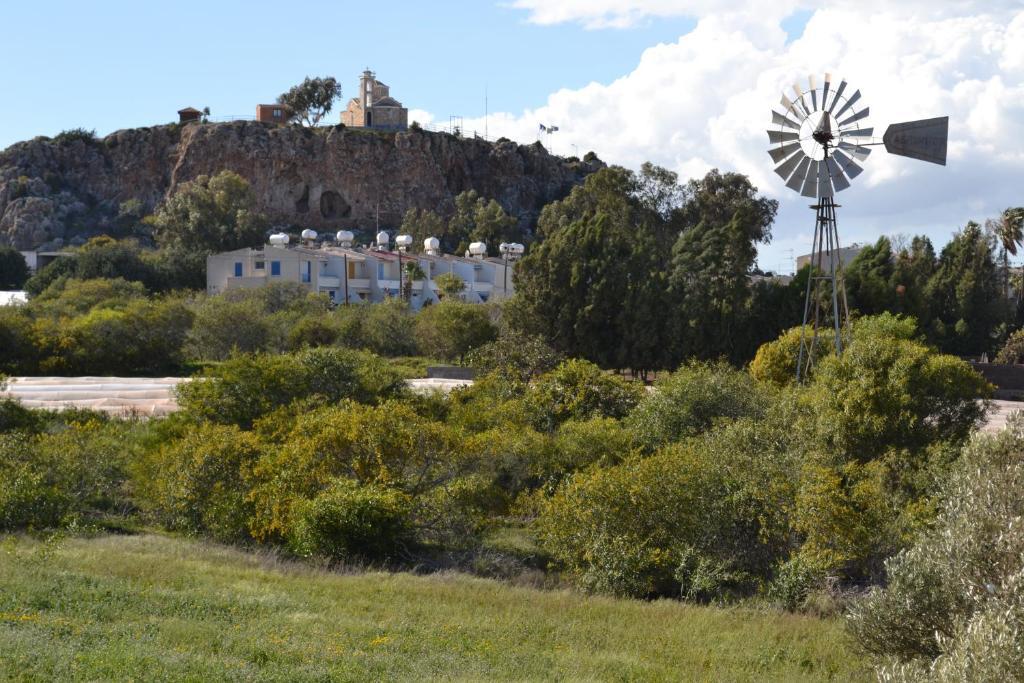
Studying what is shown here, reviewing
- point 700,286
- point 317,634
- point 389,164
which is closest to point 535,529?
point 317,634

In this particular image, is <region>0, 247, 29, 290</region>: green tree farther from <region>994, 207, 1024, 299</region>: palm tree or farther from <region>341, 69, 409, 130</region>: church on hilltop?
<region>994, 207, 1024, 299</region>: palm tree

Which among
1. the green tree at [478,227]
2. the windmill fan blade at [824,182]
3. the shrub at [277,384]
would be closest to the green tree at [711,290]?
the windmill fan blade at [824,182]

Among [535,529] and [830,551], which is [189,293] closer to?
[535,529]

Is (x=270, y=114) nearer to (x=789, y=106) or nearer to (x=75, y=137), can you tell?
(x=75, y=137)

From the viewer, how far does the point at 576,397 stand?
28.5m

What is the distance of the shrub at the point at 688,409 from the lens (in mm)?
26125

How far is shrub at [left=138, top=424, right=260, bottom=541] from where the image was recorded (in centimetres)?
2123

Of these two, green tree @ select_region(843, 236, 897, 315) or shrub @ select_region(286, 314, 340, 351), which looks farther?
shrub @ select_region(286, 314, 340, 351)

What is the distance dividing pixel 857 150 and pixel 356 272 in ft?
183

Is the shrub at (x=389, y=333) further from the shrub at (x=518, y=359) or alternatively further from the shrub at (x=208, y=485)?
the shrub at (x=208, y=485)

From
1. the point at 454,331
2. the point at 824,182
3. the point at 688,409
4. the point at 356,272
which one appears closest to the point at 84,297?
the point at 454,331

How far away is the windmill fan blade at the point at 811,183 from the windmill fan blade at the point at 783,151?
601 mm

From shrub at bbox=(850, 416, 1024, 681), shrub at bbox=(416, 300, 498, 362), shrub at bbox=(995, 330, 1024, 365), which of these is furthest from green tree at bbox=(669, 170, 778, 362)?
shrub at bbox=(850, 416, 1024, 681)

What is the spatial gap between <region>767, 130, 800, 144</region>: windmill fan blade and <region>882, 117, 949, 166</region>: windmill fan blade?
2420 mm
